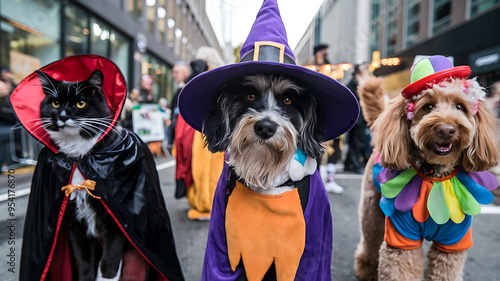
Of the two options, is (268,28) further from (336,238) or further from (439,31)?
(439,31)

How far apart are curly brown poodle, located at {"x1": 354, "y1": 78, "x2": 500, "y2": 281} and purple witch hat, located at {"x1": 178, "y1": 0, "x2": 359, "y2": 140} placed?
41 cm

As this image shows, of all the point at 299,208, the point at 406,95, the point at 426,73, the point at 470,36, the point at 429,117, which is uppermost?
the point at 470,36

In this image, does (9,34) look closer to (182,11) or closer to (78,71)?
(78,71)

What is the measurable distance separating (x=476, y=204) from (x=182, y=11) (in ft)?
68.4

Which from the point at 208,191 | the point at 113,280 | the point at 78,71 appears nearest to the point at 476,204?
the point at 113,280

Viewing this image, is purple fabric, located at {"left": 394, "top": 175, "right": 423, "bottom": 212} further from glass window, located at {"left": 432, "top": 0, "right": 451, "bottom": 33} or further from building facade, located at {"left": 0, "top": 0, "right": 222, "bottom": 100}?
glass window, located at {"left": 432, "top": 0, "right": 451, "bottom": 33}

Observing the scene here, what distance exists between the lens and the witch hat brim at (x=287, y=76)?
1358 mm

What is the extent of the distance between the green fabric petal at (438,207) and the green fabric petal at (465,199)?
0.31 feet

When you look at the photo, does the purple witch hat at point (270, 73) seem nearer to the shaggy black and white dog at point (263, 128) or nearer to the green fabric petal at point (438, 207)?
the shaggy black and white dog at point (263, 128)

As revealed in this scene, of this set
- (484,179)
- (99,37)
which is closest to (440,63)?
(484,179)

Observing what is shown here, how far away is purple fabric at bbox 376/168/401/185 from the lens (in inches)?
74.6

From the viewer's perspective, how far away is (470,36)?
11.3m

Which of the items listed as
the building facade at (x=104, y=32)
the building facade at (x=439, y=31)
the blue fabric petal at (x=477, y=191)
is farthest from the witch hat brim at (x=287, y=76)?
the building facade at (x=439, y=31)

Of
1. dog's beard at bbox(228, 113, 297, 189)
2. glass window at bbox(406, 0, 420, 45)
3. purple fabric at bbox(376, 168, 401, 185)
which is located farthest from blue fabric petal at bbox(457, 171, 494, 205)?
glass window at bbox(406, 0, 420, 45)
